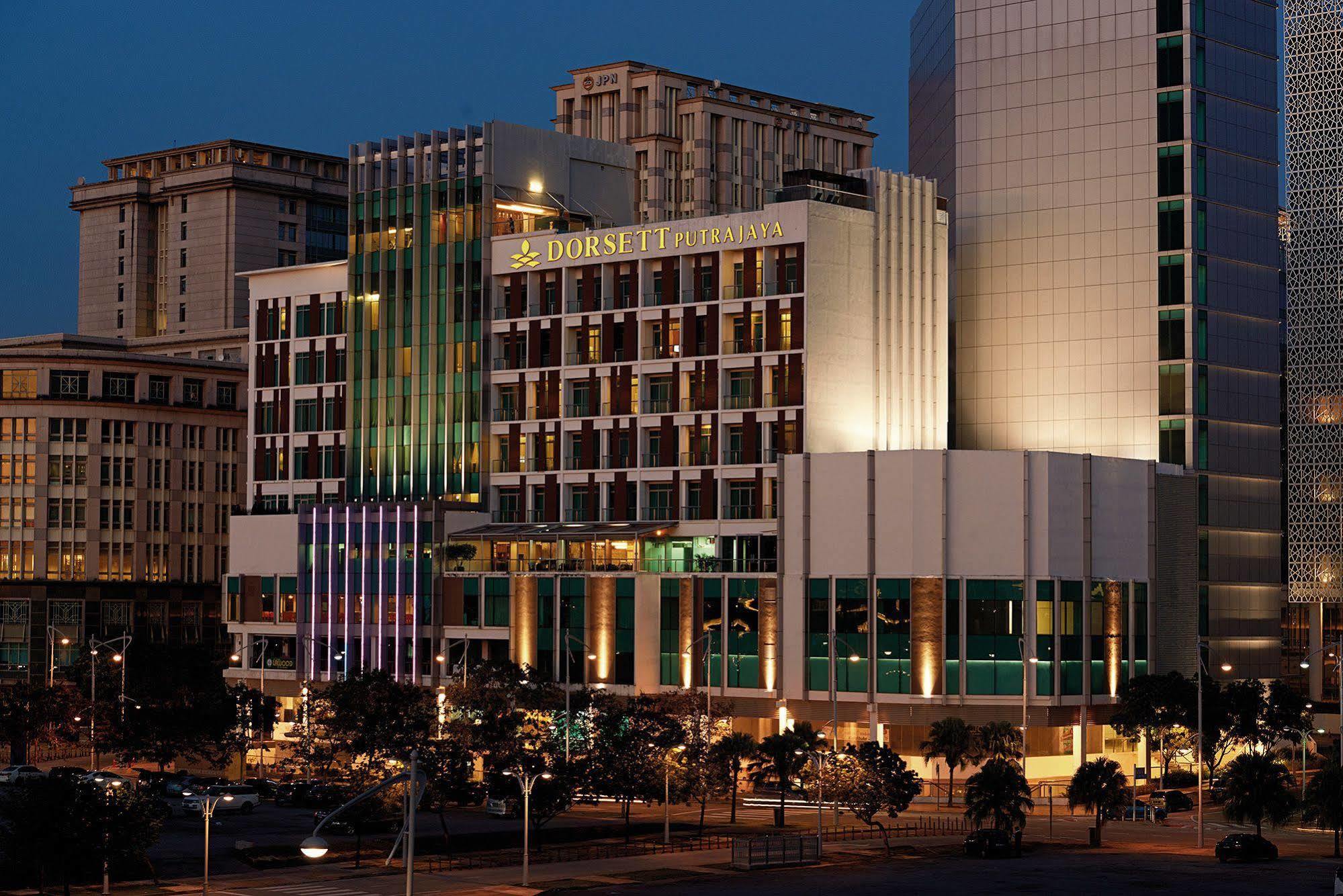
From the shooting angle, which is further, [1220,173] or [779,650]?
[1220,173]

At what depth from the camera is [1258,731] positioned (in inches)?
5655

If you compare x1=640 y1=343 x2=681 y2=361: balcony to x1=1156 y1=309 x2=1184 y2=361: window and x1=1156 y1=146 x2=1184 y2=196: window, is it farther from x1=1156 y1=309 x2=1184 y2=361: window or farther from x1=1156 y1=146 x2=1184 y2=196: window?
x1=1156 y1=146 x2=1184 y2=196: window

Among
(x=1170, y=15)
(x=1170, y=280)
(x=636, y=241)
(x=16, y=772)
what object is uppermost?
(x=1170, y=15)

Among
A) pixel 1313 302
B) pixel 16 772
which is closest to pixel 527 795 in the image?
pixel 16 772

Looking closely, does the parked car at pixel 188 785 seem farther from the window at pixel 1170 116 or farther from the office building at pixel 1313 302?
the office building at pixel 1313 302

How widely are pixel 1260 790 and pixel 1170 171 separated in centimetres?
7547

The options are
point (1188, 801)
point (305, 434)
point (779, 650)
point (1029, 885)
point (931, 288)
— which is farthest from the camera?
point (305, 434)

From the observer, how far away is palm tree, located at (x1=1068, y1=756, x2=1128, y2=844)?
115188 millimetres

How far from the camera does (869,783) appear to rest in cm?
11081

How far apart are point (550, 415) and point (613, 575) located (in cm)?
1833

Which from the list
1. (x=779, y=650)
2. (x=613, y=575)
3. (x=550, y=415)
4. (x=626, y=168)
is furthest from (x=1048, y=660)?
(x=626, y=168)

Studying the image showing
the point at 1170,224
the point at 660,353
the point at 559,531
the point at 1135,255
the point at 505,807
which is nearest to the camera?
the point at 505,807

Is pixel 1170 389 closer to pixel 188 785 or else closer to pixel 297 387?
pixel 297 387

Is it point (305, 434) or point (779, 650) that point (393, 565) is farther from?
point (779, 650)
